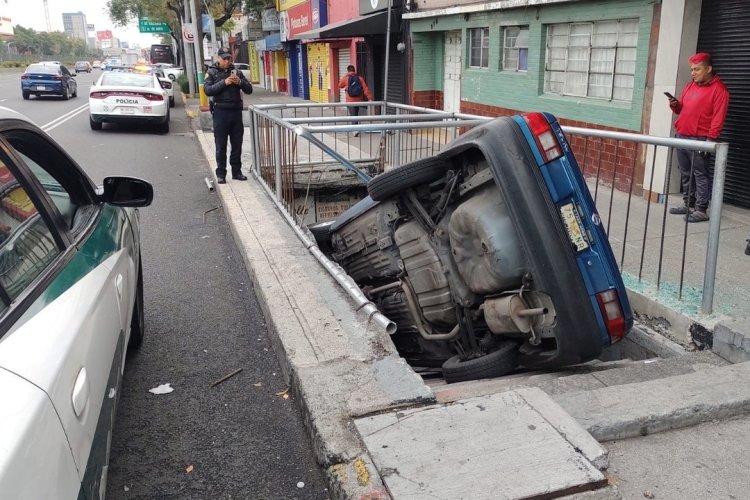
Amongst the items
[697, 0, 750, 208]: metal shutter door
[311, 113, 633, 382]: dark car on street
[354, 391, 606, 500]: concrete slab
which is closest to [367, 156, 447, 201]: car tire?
[311, 113, 633, 382]: dark car on street

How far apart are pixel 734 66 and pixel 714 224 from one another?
4061 mm

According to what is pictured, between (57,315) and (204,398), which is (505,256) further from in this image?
(57,315)

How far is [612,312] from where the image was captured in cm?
331

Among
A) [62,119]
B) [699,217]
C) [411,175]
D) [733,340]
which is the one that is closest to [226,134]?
[411,175]

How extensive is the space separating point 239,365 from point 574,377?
6.56ft

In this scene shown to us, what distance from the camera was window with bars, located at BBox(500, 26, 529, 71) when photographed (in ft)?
35.1

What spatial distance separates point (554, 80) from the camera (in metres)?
9.95

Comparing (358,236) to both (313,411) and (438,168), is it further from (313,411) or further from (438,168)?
(313,411)

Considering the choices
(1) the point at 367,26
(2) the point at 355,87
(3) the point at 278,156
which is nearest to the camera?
(3) the point at 278,156

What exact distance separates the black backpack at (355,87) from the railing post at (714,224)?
1170 cm

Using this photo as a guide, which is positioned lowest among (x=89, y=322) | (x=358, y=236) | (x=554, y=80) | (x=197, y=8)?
(x=358, y=236)

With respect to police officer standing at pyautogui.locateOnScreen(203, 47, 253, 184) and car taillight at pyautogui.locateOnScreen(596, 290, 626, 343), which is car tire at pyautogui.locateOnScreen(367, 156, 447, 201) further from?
police officer standing at pyautogui.locateOnScreen(203, 47, 253, 184)

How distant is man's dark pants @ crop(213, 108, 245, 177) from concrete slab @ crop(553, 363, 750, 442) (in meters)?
6.67

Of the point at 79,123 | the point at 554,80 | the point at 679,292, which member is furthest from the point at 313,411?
the point at 79,123
